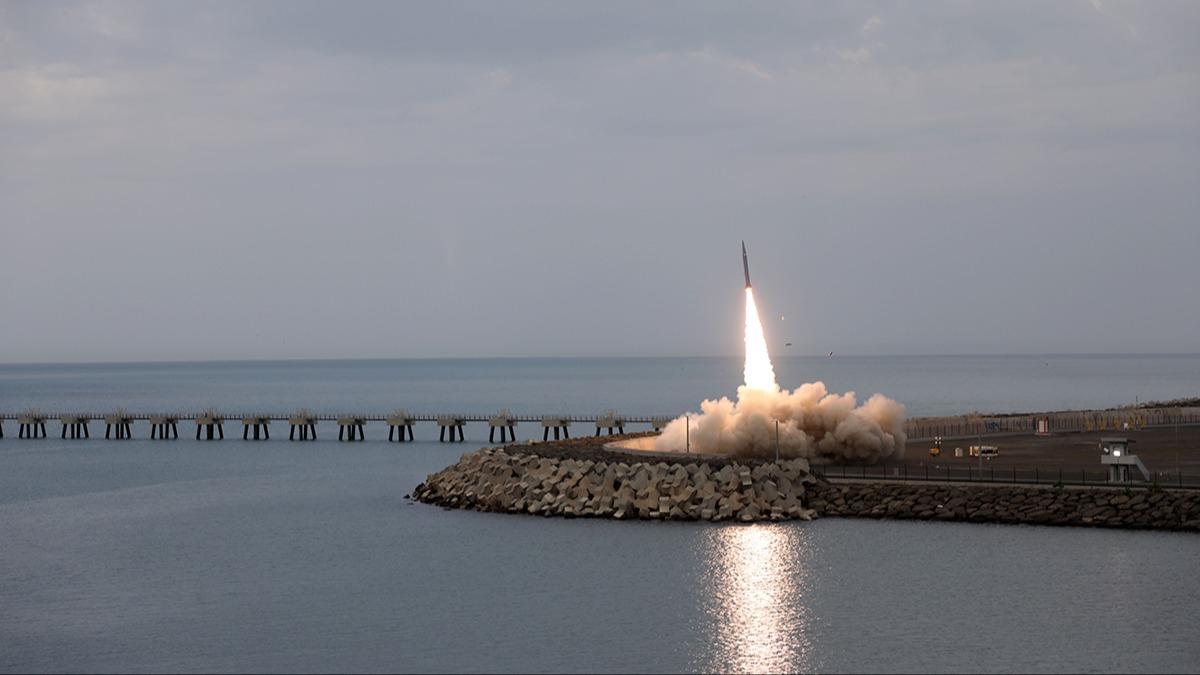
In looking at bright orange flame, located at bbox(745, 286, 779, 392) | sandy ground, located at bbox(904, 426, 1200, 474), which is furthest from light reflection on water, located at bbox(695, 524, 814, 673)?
bright orange flame, located at bbox(745, 286, 779, 392)

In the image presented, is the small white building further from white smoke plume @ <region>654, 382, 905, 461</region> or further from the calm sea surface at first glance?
white smoke plume @ <region>654, 382, 905, 461</region>

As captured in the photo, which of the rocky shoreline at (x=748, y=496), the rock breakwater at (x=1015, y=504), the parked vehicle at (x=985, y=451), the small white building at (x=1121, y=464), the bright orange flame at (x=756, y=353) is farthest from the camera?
the bright orange flame at (x=756, y=353)

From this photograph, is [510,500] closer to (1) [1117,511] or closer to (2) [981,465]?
(2) [981,465]

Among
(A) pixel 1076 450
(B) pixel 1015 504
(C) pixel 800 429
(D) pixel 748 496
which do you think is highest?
(C) pixel 800 429

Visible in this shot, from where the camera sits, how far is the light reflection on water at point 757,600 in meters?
40.2

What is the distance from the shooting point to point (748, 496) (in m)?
64.8

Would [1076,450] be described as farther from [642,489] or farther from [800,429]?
[642,489]

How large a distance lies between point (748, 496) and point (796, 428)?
11696 millimetres

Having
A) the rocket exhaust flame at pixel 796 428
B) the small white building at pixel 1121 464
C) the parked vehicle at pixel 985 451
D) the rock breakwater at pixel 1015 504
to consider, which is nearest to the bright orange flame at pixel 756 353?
the rocket exhaust flame at pixel 796 428

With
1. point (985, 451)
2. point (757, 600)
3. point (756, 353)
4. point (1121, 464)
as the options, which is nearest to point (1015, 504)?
point (1121, 464)

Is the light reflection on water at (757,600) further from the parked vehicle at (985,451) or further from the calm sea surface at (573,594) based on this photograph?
the parked vehicle at (985,451)

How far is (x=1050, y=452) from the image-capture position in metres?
76.8

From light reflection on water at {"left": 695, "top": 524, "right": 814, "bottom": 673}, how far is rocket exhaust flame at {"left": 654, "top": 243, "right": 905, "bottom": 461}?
37.6ft

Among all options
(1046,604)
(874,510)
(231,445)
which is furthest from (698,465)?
(231,445)
